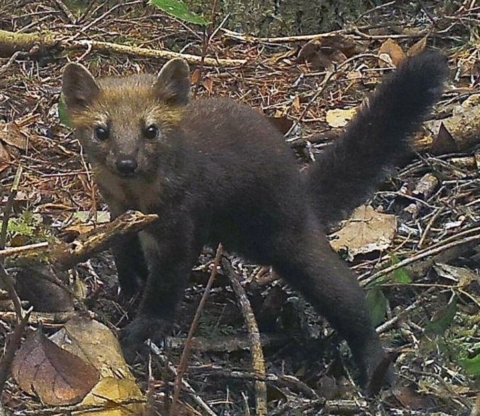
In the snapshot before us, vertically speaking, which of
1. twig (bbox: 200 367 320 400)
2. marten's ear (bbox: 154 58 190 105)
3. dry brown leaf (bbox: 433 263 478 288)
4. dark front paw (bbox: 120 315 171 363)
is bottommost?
dry brown leaf (bbox: 433 263 478 288)

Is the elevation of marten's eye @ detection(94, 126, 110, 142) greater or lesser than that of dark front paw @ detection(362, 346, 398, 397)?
greater

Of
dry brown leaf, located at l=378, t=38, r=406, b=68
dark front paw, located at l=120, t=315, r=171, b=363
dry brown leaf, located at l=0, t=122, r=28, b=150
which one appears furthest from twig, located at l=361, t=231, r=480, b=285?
dry brown leaf, located at l=378, t=38, r=406, b=68

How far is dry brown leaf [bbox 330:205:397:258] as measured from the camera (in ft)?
14.7

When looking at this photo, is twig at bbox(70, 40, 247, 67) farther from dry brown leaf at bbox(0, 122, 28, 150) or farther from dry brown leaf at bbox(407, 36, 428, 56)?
dry brown leaf at bbox(407, 36, 428, 56)

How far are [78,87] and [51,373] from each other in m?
1.52

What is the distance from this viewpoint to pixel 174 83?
13.5ft

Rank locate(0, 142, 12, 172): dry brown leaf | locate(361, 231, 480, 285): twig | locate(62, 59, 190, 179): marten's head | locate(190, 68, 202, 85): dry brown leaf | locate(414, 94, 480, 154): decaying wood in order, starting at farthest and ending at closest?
locate(190, 68, 202, 85): dry brown leaf < locate(414, 94, 480, 154): decaying wood < locate(0, 142, 12, 172): dry brown leaf < locate(361, 231, 480, 285): twig < locate(62, 59, 190, 179): marten's head

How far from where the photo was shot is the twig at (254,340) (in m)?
3.34

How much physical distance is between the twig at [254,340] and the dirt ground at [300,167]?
0.03m

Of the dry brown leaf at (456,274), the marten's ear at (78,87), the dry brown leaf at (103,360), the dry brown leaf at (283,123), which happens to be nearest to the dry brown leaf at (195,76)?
the dry brown leaf at (283,123)

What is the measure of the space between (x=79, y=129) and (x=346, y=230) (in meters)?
1.34

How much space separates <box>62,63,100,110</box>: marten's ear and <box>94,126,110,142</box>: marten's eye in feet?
0.55

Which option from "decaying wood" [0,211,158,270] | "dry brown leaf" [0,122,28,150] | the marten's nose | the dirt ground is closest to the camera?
"decaying wood" [0,211,158,270]

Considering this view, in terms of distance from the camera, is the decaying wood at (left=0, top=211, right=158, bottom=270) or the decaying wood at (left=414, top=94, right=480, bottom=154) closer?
the decaying wood at (left=0, top=211, right=158, bottom=270)
